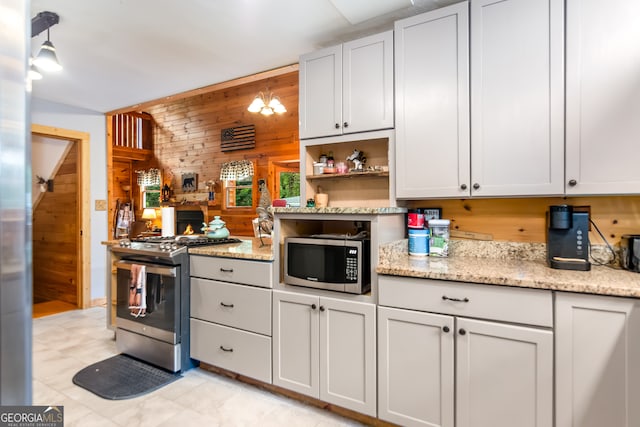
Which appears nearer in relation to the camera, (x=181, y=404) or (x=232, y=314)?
(x=181, y=404)

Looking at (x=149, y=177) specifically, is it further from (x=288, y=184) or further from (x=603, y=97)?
(x=603, y=97)

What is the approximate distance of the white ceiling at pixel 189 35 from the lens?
6.96ft

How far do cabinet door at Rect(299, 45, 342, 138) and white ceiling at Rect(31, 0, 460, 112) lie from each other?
0.19 m

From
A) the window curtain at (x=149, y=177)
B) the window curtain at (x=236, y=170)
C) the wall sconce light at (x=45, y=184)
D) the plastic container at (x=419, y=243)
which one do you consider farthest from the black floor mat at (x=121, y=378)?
the window curtain at (x=149, y=177)

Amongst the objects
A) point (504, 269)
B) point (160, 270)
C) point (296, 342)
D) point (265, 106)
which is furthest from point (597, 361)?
point (265, 106)

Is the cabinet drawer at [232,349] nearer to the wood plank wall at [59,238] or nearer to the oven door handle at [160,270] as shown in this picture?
the oven door handle at [160,270]

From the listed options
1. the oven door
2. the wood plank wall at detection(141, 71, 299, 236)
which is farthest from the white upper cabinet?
the wood plank wall at detection(141, 71, 299, 236)

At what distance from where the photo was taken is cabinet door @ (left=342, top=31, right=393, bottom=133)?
215 centimetres

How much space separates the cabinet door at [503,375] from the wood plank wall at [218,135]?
14.6 feet

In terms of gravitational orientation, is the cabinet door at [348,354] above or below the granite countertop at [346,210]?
below

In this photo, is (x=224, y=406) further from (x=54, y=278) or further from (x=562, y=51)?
(x=54, y=278)

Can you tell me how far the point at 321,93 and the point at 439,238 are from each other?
125cm

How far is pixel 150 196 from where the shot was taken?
8039 millimetres

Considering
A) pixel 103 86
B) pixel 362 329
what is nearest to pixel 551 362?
pixel 362 329
